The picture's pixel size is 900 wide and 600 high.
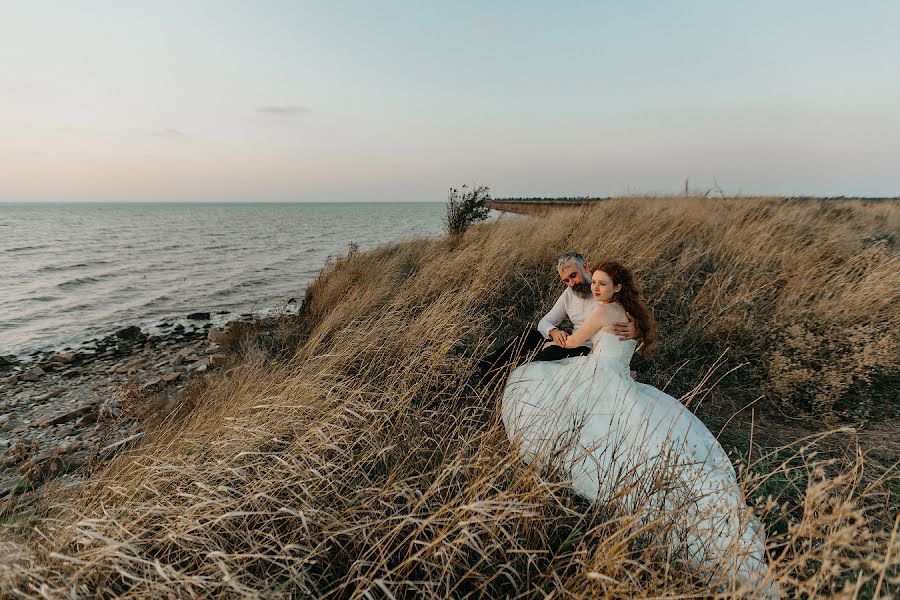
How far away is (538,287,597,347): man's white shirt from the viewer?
4.32 m

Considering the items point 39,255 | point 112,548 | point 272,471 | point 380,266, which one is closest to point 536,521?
point 272,471

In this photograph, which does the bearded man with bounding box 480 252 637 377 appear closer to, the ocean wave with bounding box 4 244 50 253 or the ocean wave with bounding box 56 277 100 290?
the ocean wave with bounding box 56 277 100 290

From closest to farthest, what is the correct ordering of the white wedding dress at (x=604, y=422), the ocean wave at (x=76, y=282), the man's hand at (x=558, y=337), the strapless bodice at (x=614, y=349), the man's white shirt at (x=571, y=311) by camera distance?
the white wedding dress at (x=604, y=422) < the strapless bodice at (x=614, y=349) < the man's hand at (x=558, y=337) < the man's white shirt at (x=571, y=311) < the ocean wave at (x=76, y=282)

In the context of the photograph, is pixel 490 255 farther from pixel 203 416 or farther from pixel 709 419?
pixel 203 416

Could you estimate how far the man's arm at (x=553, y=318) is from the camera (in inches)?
172

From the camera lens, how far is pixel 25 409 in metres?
6.15

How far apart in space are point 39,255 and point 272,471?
27100mm

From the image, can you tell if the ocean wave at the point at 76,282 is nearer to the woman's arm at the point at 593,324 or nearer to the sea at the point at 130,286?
the sea at the point at 130,286

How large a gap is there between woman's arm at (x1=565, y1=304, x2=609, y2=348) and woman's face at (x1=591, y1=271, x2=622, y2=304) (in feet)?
0.33

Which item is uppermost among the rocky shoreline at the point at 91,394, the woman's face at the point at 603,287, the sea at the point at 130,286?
the woman's face at the point at 603,287

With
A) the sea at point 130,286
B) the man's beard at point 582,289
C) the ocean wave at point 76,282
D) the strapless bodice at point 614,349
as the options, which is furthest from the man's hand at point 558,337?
the ocean wave at point 76,282

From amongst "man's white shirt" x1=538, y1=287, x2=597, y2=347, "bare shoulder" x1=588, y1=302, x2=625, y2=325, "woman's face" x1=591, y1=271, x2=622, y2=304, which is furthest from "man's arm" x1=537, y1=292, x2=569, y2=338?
"woman's face" x1=591, y1=271, x2=622, y2=304

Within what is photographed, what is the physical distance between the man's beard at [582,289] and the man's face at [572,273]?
35 millimetres

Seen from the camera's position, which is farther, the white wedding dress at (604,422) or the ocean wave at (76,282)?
the ocean wave at (76,282)
